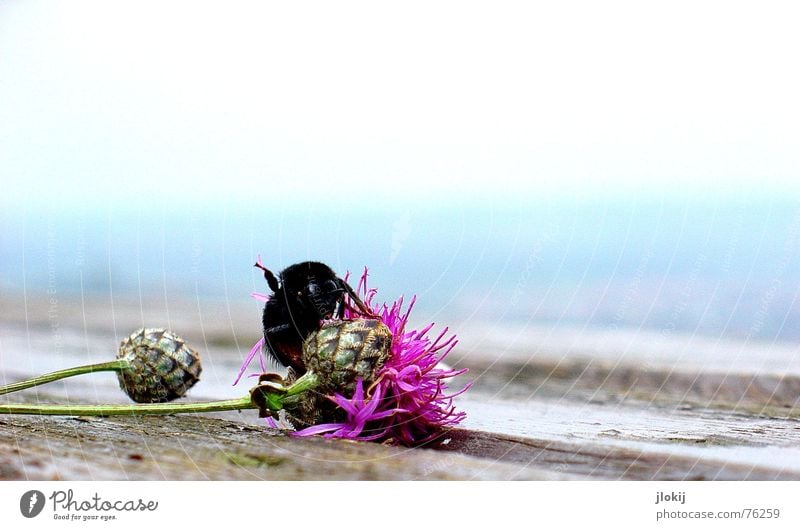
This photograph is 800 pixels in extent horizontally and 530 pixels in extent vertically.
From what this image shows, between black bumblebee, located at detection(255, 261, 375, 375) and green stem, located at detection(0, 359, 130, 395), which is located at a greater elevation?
black bumblebee, located at detection(255, 261, 375, 375)

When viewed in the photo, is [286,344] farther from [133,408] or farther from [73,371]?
[73,371]

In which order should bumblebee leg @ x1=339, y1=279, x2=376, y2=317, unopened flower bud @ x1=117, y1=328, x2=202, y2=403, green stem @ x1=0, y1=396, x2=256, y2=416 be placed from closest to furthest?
green stem @ x1=0, y1=396, x2=256, y2=416 → bumblebee leg @ x1=339, y1=279, x2=376, y2=317 → unopened flower bud @ x1=117, y1=328, x2=202, y2=403

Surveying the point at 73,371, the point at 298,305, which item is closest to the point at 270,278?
the point at 298,305

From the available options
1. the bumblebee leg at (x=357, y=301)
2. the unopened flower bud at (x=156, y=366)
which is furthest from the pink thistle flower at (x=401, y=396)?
the unopened flower bud at (x=156, y=366)

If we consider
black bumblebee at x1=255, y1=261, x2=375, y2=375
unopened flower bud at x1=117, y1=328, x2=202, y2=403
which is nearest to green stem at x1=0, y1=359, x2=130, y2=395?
unopened flower bud at x1=117, y1=328, x2=202, y2=403

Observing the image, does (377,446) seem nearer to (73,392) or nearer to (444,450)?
(444,450)

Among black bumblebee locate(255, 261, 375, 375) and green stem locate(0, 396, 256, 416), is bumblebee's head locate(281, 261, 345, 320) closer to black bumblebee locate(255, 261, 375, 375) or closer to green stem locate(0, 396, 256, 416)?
black bumblebee locate(255, 261, 375, 375)
